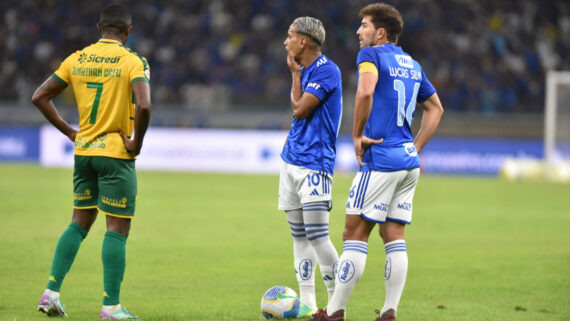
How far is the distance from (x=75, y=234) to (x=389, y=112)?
8.58 feet

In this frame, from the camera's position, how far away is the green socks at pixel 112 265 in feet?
19.9

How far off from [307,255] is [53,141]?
888 inches

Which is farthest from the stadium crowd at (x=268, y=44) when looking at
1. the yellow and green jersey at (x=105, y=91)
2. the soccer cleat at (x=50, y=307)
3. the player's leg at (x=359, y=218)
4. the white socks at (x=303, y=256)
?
the player's leg at (x=359, y=218)

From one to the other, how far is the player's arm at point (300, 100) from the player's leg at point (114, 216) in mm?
1361

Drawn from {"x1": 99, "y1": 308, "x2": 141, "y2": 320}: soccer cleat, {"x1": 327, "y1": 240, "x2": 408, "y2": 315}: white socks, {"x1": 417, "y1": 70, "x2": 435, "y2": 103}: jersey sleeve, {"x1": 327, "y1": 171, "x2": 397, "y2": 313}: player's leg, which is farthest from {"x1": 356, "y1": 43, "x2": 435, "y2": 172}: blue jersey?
{"x1": 99, "y1": 308, "x2": 141, "y2": 320}: soccer cleat

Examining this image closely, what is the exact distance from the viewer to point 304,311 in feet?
21.6

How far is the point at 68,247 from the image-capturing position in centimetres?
633

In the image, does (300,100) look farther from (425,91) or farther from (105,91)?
(105,91)

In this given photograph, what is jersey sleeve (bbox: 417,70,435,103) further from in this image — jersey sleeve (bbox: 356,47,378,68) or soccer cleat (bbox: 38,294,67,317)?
soccer cleat (bbox: 38,294,67,317)

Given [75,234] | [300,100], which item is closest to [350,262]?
[300,100]

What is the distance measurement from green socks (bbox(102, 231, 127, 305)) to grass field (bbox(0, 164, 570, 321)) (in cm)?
30

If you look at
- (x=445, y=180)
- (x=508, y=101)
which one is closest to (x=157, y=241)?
(x=445, y=180)

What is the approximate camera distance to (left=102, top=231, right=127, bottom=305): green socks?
19.9ft

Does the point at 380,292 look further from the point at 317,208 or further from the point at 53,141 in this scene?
the point at 53,141
